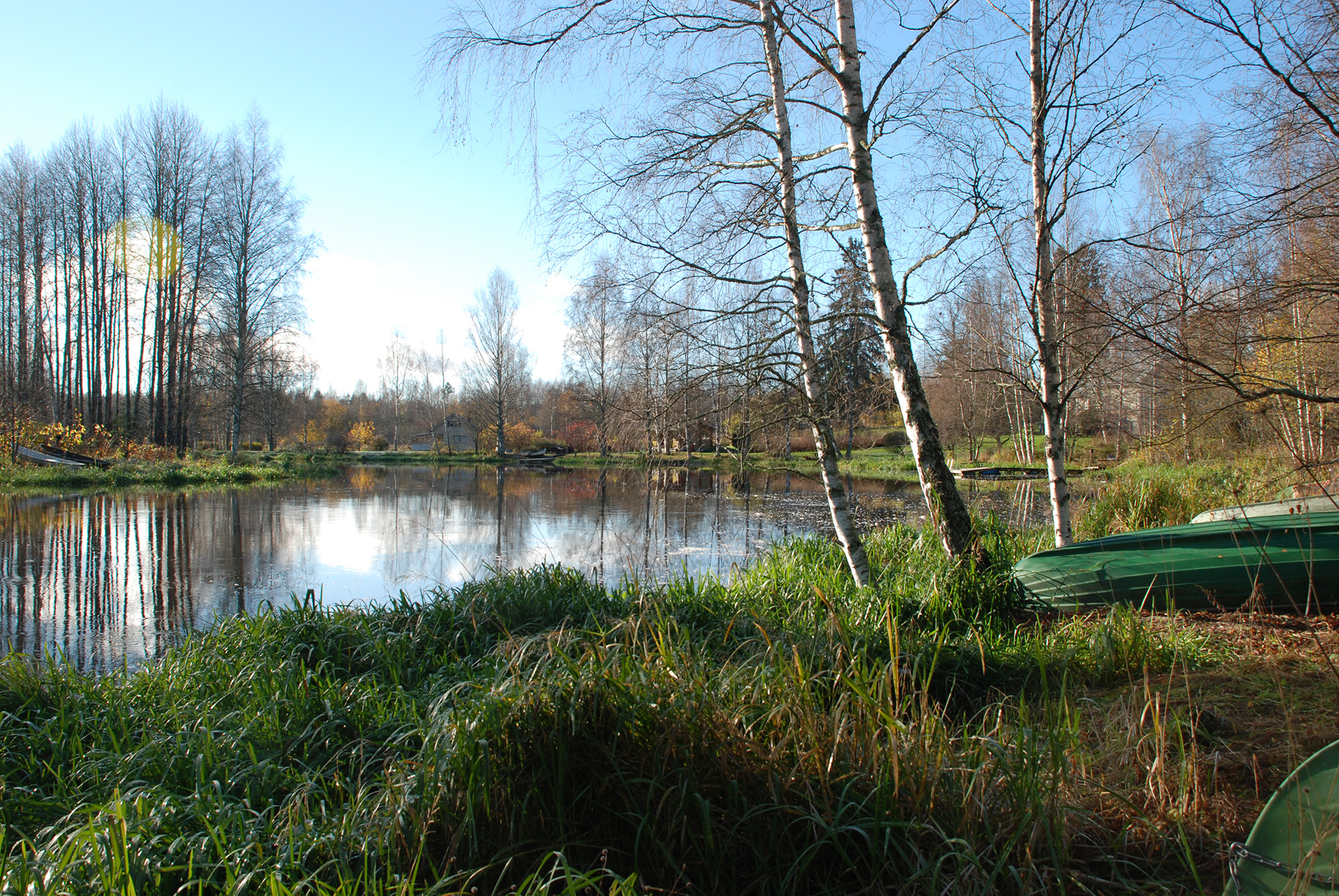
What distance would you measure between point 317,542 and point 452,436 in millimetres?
46950

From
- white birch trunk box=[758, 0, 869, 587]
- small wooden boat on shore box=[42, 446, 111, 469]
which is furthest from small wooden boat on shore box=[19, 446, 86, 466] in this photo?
white birch trunk box=[758, 0, 869, 587]

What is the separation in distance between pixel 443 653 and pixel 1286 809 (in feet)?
15.0

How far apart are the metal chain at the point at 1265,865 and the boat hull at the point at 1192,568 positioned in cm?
278

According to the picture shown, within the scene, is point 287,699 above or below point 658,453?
below

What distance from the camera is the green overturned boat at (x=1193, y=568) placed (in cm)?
453

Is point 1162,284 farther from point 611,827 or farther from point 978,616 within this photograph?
point 611,827

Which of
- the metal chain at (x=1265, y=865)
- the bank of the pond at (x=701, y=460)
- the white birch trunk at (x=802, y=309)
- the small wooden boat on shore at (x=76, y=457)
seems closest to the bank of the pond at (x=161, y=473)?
the small wooden boat on shore at (x=76, y=457)

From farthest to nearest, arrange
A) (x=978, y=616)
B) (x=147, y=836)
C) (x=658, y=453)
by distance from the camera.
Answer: (x=978, y=616) → (x=658, y=453) → (x=147, y=836)

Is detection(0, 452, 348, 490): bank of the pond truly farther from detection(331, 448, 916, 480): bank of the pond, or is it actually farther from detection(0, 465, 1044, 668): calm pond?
detection(331, 448, 916, 480): bank of the pond

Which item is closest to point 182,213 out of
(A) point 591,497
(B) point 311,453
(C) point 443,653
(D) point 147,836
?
(B) point 311,453

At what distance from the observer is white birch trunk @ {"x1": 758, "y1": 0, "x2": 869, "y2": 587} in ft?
16.5

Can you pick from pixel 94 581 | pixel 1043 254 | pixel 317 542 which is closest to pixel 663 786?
pixel 1043 254

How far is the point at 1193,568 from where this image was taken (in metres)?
4.83

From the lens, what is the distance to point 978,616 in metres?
5.07
